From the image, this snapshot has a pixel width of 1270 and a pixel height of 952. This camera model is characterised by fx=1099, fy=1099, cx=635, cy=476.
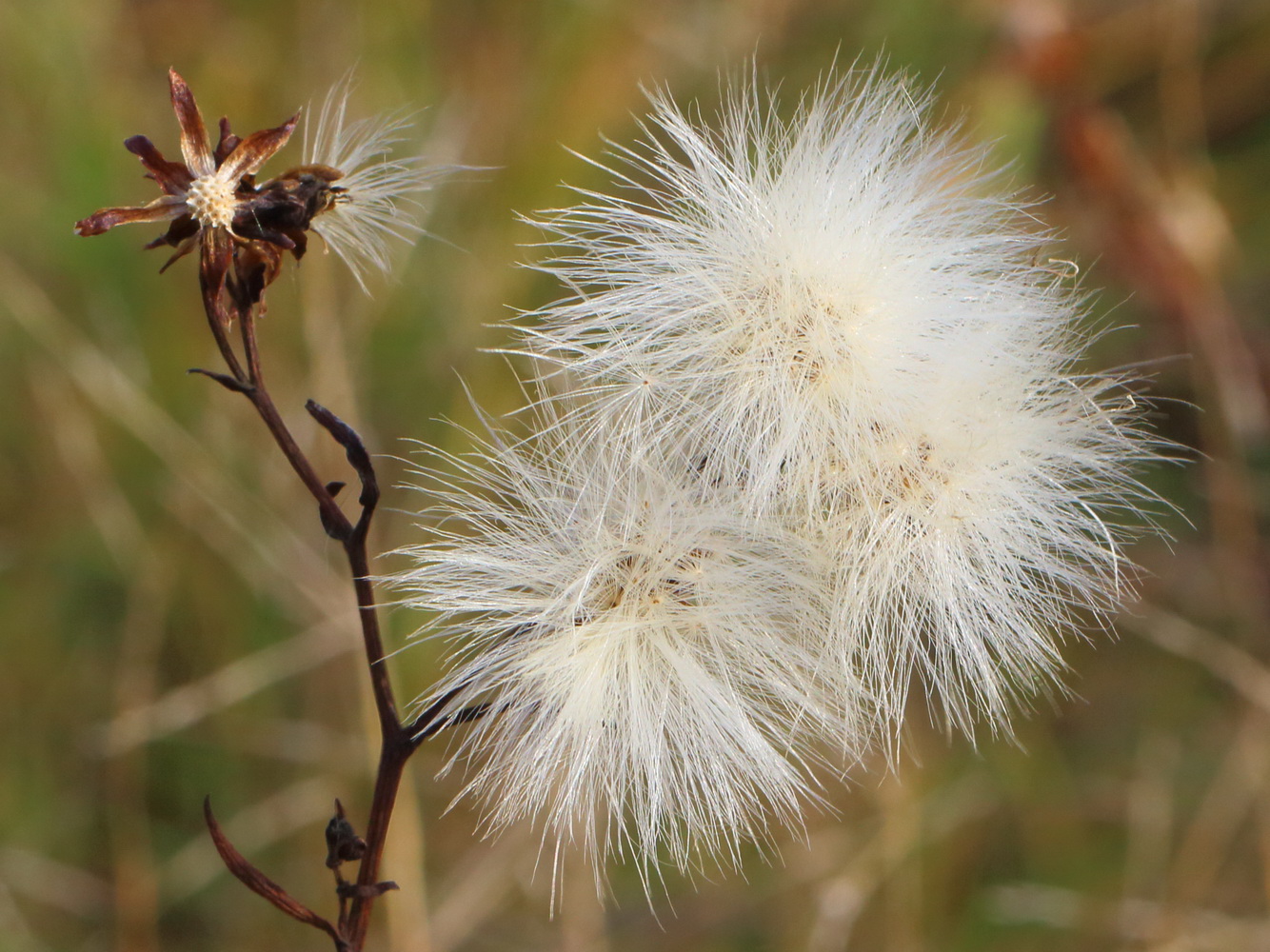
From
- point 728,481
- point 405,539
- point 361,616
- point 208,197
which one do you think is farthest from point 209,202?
point 405,539

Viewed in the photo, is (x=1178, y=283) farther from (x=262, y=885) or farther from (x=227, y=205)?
(x=262, y=885)

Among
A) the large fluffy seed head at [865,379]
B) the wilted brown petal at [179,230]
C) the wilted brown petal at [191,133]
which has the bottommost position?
the large fluffy seed head at [865,379]

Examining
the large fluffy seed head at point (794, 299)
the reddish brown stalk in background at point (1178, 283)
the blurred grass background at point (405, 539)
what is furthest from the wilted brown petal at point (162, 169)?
the reddish brown stalk in background at point (1178, 283)

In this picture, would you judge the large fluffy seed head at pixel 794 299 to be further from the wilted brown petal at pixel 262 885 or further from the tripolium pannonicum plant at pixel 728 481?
the wilted brown petal at pixel 262 885

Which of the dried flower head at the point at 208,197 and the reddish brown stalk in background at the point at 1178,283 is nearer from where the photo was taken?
the dried flower head at the point at 208,197

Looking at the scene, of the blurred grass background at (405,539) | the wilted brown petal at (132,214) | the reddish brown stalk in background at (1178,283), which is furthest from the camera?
the reddish brown stalk in background at (1178,283)

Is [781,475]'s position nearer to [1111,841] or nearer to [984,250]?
[984,250]
